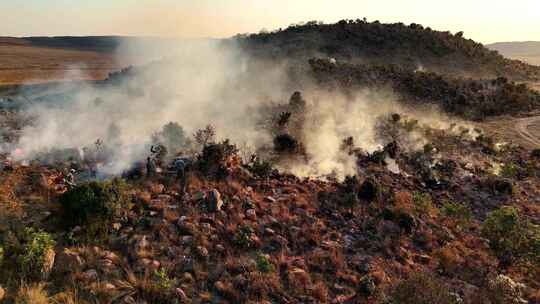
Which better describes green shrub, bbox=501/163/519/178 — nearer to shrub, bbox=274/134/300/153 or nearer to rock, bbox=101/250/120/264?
shrub, bbox=274/134/300/153

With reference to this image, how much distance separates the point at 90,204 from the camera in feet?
28.0

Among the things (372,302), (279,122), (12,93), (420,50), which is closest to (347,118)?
(279,122)

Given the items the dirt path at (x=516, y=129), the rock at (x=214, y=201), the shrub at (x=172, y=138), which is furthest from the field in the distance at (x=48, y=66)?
the dirt path at (x=516, y=129)

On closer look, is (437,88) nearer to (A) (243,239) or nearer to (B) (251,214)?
(B) (251,214)

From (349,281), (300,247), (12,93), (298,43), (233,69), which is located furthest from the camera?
(298,43)

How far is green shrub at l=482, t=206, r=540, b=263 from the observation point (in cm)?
953

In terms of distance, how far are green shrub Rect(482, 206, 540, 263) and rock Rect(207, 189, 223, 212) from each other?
7.94 m

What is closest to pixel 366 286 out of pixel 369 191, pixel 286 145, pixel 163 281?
pixel 163 281

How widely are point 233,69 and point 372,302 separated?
1291 inches

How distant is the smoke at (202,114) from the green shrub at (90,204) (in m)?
3.21

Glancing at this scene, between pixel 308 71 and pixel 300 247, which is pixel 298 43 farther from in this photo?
pixel 300 247

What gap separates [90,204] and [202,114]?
12.9 metres

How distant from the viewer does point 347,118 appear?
2284 cm

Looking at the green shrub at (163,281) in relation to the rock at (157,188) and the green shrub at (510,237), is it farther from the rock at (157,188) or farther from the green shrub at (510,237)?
the green shrub at (510,237)
